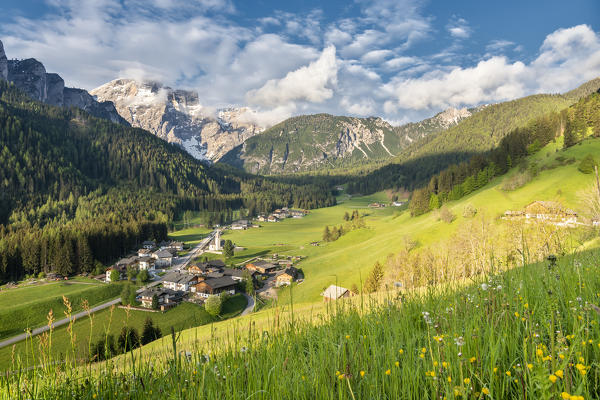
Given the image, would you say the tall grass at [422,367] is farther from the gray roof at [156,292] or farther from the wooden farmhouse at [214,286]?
the wooden farmhouse at [214,286]

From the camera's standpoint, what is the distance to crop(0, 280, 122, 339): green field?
48338 millimetres

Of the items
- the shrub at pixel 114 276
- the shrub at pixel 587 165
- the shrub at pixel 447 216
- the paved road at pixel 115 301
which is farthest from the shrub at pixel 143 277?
the shrub at pixel 587 165

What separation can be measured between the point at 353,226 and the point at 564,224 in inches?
2845

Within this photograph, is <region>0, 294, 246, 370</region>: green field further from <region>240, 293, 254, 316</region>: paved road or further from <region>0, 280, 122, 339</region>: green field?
<region>0, 280, 122, 339</region>: green field

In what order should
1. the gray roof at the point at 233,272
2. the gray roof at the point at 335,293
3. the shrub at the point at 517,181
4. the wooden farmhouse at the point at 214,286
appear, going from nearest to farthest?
the gray roof at the point at 335,293
the wooden farmhouse at the point at 214,286
the shrub at the point at 517,181
the gray roof at the point at 233,272

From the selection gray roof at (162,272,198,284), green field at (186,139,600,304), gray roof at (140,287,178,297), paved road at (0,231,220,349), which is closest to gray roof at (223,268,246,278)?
gray roof at (162,272,198,284)

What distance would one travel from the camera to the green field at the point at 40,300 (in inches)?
1903

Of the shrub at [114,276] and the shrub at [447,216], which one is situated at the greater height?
the shrub at [447,216]

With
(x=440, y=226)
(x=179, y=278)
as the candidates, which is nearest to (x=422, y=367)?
(x=440, y=226)

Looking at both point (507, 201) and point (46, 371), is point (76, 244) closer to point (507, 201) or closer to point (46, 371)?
point (46, 371)

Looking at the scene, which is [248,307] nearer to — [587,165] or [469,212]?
[469,212]

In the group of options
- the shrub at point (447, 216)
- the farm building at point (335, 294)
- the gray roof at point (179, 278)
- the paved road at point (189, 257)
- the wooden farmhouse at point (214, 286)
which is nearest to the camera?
the farm building at point (335, 294)

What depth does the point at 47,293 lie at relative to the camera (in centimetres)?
6206

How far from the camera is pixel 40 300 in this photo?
55.5 m
